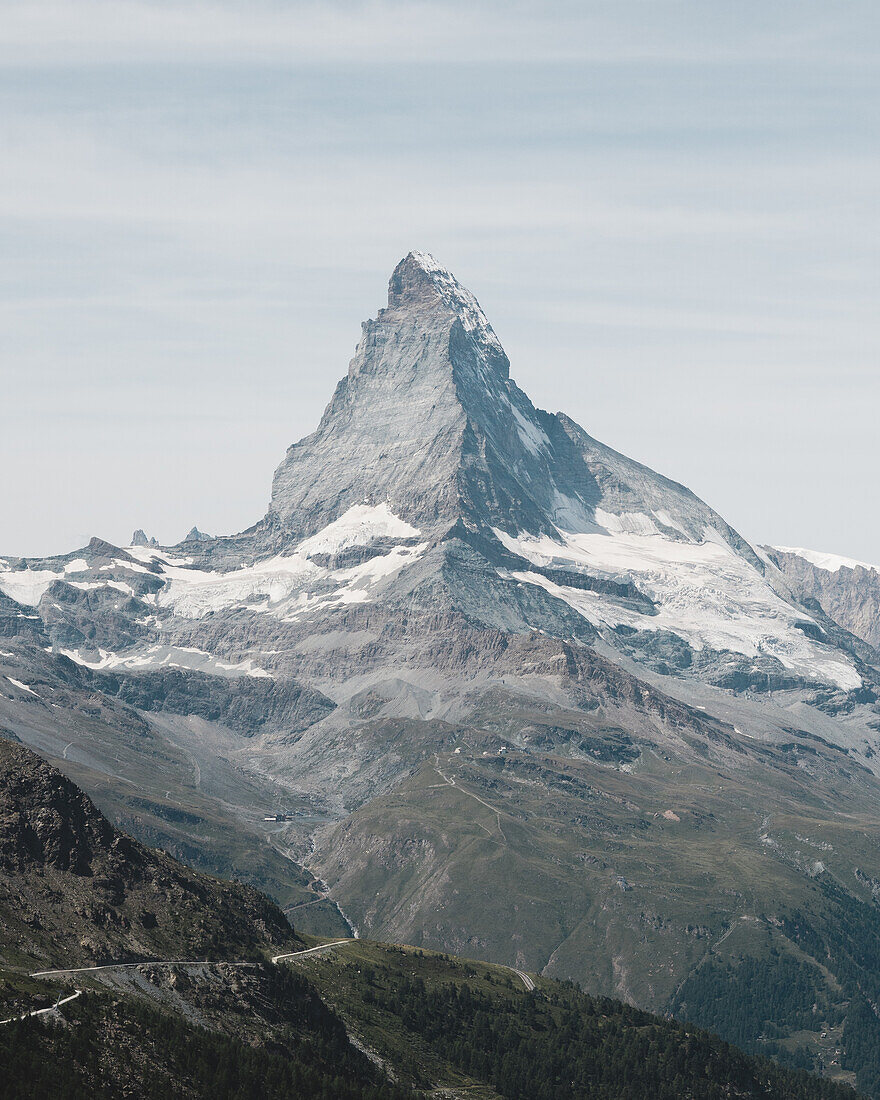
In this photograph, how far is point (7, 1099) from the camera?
610 feet

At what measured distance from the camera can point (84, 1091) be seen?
19750 centimetres

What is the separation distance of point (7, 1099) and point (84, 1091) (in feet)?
45.5

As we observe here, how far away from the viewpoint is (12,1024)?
19962cm

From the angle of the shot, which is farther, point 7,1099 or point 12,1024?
point 12,1024

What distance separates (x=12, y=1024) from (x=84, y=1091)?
43.5 feet

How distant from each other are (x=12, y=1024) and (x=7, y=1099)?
1500cm
